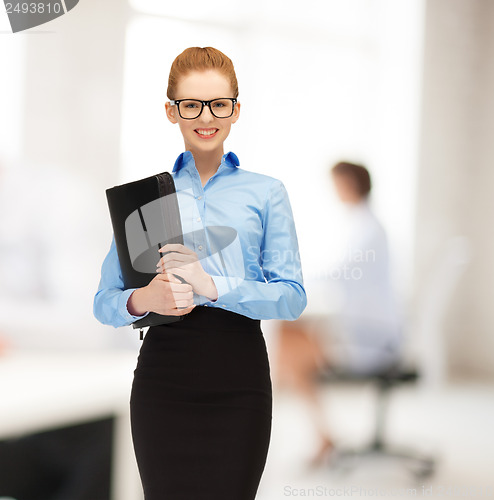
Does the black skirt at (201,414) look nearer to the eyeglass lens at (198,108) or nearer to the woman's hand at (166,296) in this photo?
the woman's hand at (166,296)

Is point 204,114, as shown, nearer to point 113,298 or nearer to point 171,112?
point 171,112

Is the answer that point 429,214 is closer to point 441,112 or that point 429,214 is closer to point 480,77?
point 441,112

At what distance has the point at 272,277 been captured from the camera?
3.32ft

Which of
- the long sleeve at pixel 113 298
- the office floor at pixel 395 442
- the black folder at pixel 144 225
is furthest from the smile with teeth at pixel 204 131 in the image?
the office floor at pixel 395 442

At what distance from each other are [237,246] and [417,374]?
7.49ft

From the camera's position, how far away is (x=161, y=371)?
3.38ft

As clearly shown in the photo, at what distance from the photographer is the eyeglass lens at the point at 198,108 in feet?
3.37

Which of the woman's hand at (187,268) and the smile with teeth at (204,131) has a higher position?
the smile with teeth at (204,131)

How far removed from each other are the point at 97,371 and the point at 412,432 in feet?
7.16

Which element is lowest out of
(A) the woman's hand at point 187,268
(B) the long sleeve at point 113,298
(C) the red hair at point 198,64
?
(B) the long sleeve at point 113,298

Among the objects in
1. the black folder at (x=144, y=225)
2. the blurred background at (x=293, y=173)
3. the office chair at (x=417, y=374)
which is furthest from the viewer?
the office chair at (x=417, y=374)

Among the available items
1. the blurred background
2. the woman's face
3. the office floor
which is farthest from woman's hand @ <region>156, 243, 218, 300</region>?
the office floor

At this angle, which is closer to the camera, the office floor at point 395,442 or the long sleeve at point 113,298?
the long sleeve at point 113,298

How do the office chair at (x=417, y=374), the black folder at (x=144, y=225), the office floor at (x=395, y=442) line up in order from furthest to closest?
1. the office chair at (x=417, y=374)
2. the office floor at (x=395, y=442)
3. the black folder at (x=144, y=225)
